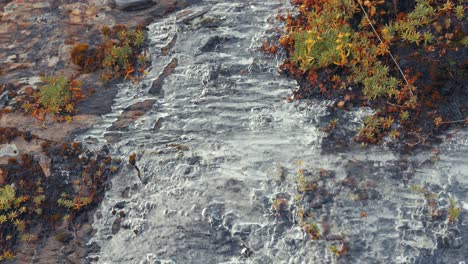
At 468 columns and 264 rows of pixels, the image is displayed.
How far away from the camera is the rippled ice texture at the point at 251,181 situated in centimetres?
678

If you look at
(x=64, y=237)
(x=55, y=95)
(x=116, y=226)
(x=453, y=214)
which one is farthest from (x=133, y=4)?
(x=453, y=214)

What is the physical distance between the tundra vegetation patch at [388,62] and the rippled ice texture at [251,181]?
325mm

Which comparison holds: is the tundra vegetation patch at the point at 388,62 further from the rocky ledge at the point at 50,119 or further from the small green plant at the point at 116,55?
the rocky ledge at the point at 50,119

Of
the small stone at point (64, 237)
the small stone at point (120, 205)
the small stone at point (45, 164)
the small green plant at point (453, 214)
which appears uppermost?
the small stone at point (45, 164)

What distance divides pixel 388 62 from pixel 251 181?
308cm

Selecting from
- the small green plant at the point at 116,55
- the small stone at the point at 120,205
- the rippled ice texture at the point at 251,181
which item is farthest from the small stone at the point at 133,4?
the small stone at the point at 120,205

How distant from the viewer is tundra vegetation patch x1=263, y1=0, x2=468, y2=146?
300 inches

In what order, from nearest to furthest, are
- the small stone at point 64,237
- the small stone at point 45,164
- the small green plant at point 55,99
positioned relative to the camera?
the small stone at point 64,237, the small stone at point 45,164, the small green plant at point 55,99

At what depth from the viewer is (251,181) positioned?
293 inches

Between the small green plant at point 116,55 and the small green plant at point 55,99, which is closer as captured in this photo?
the small green plant at point 55,99

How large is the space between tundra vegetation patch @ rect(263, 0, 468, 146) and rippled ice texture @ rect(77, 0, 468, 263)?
0.32 metres

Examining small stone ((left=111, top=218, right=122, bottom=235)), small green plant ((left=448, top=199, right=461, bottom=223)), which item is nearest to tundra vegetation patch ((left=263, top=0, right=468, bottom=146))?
small green plant ((left=448, top=199, right=461, bottom=223))

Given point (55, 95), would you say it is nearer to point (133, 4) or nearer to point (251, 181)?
point (133, 4)

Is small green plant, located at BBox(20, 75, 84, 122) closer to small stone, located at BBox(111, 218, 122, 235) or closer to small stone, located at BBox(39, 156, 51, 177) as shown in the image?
small stone, located at BBox(39, 156, 51, 177)
